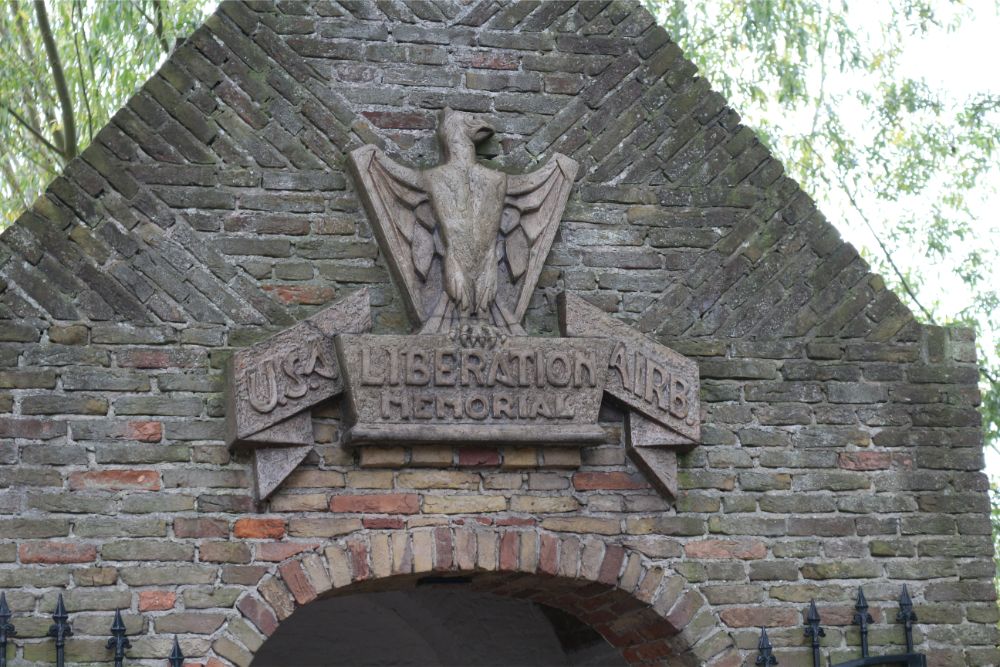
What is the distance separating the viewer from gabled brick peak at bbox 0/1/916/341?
5500mm

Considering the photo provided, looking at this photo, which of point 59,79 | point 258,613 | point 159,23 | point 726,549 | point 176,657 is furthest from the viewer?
point 159,23

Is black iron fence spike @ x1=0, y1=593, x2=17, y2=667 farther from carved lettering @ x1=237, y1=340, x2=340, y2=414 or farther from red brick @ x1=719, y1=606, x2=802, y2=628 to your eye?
red brick @ x1=719, y1=606, x2=802, y2=628

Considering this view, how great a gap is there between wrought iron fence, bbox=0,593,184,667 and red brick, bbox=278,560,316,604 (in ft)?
1.47

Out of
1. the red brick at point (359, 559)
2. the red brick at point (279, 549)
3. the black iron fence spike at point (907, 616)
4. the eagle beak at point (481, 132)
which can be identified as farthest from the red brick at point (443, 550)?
the black iron fence spike at point (907, 616)

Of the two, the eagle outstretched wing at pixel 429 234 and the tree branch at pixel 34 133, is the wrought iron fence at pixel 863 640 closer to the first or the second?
the eagle outstretched wing at pixel 429 234

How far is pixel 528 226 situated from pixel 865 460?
1.68 meters

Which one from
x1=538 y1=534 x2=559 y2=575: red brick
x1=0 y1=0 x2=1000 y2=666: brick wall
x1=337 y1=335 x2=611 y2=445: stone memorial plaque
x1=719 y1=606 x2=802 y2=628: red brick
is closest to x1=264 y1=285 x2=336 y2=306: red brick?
x1=0 y1=0 x2=1000 y2=666: brick wall

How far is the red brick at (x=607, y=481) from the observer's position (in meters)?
5.67

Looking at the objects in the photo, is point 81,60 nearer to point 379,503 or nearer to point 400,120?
point 400,120

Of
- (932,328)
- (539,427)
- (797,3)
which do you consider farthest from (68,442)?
(797,3)

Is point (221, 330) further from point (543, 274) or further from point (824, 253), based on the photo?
point (824, 253)

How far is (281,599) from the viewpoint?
209 inches

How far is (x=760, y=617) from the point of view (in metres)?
5.71

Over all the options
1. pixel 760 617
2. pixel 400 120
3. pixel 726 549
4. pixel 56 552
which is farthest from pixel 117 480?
pixel 760 617
